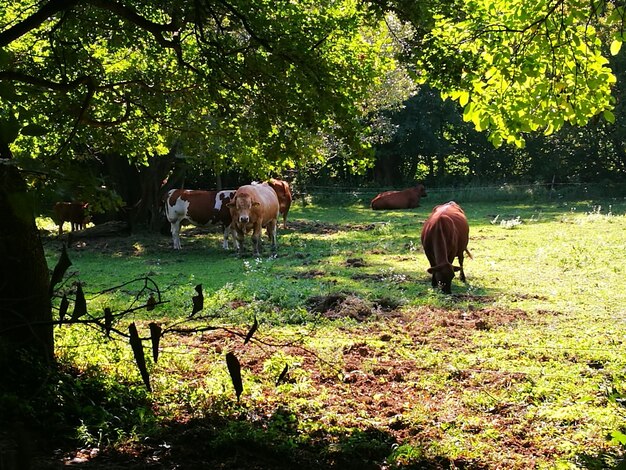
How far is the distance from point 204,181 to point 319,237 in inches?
543

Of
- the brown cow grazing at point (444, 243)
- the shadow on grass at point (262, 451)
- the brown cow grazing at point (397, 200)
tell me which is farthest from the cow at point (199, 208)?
the shadow on grass at point (262, 451)

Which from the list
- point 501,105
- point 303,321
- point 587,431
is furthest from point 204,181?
point 587,431

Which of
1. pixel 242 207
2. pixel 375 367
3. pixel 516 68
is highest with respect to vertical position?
pixel 516 68

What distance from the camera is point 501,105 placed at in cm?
661

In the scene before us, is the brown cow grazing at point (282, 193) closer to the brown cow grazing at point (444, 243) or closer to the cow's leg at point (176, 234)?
the cow's leg at point (176, 234)

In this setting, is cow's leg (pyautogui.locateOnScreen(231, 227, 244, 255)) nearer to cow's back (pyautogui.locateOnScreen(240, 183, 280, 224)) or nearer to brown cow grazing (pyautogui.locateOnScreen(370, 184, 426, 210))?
cow's back (pyautogui.locateOnScreen(240, 183, 280, 224))

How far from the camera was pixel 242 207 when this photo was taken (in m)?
16.0

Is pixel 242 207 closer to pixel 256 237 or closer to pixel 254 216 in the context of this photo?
pixel 254 216

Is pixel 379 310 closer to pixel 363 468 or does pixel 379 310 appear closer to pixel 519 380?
pixel 519 380

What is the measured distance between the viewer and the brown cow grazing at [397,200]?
29.0m

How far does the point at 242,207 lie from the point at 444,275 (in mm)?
6723

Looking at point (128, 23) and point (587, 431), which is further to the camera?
point (128, 23)

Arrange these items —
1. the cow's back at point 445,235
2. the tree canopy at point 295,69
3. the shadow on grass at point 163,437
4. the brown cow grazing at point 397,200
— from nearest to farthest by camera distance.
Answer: the shadow on grass at point 163,437, the tree canopy at point 295,69, the cow's back at point 445,235, the brown cow grazing at point 397,200

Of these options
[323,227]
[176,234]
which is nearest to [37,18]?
[176,234]
